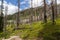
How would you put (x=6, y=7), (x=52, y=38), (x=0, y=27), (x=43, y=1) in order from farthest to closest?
(x=6, y=7) < (x=0, y=27) < (x=43, y=1) < (x=52, y=38)

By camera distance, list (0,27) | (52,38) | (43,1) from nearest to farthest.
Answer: (52,38) < (43,1) < (0,27)

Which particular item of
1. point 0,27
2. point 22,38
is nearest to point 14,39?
point 22,38

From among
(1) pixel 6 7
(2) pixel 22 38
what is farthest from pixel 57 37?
(1) pixel 6 7

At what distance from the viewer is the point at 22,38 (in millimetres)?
27188

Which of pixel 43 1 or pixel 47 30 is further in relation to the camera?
pixel 43 1

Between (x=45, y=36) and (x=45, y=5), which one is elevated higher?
(x=45, y=5)

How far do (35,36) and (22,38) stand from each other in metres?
2.38

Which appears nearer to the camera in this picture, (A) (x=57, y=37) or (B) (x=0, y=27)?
(A) (x=57, y=37)

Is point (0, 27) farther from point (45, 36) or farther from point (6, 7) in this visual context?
point (45, 36)

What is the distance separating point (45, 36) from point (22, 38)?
468 centimetres

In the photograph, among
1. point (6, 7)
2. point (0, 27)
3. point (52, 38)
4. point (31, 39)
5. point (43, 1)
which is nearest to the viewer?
point (52, 38)

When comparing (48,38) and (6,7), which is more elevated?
(6,7)

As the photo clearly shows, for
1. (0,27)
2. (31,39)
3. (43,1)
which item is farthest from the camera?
(0,27)

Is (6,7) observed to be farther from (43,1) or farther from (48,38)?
(48,38)
